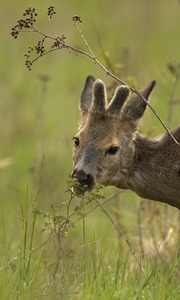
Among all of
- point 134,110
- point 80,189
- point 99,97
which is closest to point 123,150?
point 134,110

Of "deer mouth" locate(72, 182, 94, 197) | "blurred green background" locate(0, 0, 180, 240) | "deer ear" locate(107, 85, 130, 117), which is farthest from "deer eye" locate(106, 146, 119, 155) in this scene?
"blurred green background" locate(0, 0, 180, 240)

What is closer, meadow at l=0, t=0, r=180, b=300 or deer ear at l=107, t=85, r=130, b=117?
meadow at l=0, t=0, r=180, b=300

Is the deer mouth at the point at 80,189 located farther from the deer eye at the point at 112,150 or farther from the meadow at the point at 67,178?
the deer eye at the point at 112,150

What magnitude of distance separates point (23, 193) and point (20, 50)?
7.84 m

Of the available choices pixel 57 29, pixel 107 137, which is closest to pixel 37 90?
pixel 57 29

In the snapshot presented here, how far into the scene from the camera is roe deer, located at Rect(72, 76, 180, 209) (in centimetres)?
933

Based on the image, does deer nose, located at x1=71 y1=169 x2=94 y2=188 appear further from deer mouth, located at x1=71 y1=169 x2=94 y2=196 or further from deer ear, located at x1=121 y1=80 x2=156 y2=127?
deer ear, located at x1=121 y1=80 x2=156 y2=127

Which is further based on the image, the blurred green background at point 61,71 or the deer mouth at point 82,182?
the blurred green background at point 61,71

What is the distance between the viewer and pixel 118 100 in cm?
951

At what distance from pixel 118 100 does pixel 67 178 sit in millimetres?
754

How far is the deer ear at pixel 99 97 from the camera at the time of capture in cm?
948

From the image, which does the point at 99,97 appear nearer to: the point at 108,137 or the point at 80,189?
the point at 108,137

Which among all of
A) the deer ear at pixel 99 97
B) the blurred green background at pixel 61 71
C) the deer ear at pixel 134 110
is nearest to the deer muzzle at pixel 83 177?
the deer ear at pixel 99 97

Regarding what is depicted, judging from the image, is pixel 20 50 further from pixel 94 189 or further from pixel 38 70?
pixel 94 189
